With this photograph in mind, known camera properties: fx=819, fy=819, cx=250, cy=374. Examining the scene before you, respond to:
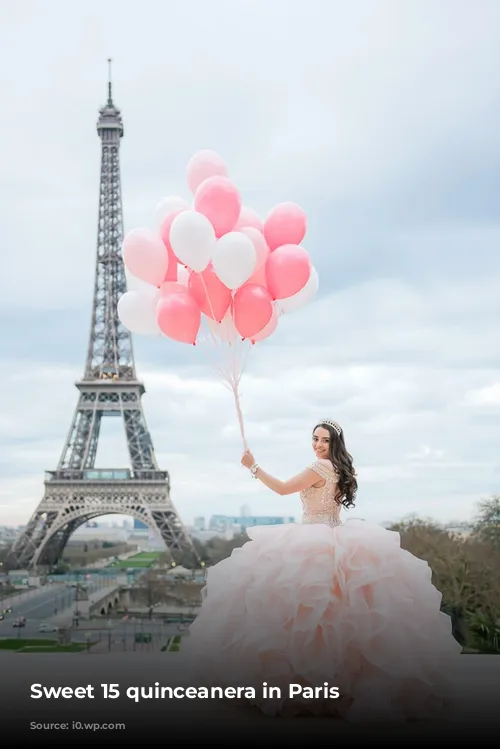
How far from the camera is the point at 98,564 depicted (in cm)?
2017

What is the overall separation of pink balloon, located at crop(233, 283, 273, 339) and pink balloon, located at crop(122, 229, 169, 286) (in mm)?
542

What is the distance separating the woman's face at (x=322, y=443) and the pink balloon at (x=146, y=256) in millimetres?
1667

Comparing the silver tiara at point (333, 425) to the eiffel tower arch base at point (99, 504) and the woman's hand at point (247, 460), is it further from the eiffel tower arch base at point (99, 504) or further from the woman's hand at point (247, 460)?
the eiffel tower arch base at point (99, 504)

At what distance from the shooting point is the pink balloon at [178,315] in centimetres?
536

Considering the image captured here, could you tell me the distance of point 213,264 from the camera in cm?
526

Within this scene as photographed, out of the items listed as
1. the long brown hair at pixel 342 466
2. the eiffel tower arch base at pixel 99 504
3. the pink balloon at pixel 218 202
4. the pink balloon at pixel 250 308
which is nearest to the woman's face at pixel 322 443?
the long brown hair at pixel 342 466

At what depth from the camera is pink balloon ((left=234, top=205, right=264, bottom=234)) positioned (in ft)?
18.8

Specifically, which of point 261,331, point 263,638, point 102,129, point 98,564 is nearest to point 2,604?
point 98,564

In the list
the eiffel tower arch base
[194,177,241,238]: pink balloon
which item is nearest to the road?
[194,177,241,238]: pink balloon

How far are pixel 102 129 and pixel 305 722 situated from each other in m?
25.2

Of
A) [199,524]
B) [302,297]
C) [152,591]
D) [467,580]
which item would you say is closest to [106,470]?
[199,524]

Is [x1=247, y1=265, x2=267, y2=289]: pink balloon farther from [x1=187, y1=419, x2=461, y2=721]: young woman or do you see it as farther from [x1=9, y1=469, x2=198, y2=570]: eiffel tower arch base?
[x1=9, y1=469, x2=198, y2=570]: eiffel tower arch base

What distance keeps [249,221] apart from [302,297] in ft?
2.35

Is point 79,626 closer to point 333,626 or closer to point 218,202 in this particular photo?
point 218,202
